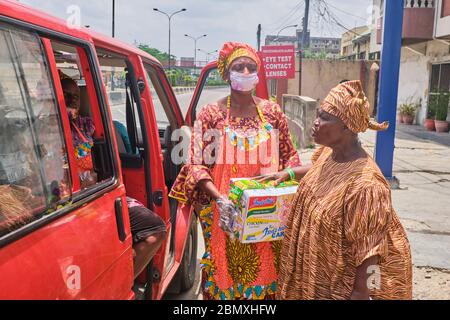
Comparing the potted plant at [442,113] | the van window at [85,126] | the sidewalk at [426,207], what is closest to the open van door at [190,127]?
the van window at [85,126]

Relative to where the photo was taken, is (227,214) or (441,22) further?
(441,22)

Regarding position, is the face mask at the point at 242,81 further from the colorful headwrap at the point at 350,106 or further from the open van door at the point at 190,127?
the open van door at the point at 190,127

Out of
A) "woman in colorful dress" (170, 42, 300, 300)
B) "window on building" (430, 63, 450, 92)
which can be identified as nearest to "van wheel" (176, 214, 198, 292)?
"woman in colorful dress" (170, 42, 300, 300)

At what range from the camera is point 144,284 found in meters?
2.64

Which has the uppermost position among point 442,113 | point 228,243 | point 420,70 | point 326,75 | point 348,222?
point 420,70

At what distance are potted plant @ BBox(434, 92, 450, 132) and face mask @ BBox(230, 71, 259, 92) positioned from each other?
45.2 ft

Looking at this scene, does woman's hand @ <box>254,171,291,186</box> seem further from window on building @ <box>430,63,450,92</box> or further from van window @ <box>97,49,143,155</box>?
window on building @ <box>430,63,450,92</box>

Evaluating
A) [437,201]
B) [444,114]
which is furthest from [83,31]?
[444,114]

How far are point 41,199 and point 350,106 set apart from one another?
118 cm

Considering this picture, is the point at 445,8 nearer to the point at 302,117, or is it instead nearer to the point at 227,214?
the point at 302,117

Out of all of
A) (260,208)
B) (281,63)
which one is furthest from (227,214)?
(281,63)

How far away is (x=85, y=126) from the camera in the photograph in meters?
2.57

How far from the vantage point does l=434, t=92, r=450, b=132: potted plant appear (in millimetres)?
14070

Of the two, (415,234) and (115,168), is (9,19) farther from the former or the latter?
(415,234)
